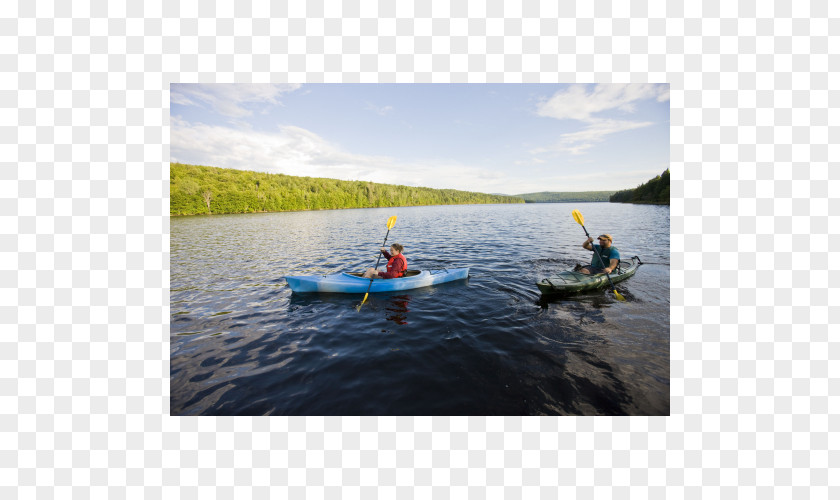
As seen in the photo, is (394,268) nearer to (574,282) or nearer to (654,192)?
(574,282)

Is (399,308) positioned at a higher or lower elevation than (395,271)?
lower

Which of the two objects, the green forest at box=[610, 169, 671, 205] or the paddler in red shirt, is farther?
the green forest at box=[610, 169, 671, 205]

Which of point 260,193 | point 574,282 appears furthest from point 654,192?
point 260,193

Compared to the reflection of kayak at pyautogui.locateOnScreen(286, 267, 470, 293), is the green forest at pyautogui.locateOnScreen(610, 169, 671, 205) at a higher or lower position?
higher

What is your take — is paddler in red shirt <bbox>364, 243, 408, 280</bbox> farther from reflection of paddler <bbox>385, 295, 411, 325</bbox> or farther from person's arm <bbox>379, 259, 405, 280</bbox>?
reflection of paddler <bbox>385, 295, 411, 325</bbox>

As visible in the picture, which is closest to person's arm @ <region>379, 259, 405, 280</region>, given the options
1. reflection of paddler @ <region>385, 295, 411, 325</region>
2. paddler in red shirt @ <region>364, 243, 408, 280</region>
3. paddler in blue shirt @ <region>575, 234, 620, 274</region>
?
paddler in red shirt @ <region>364, 243, 408, 280</region>

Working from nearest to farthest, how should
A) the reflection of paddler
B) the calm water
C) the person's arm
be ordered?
the calm water → the reflection of paddler → the person's arm

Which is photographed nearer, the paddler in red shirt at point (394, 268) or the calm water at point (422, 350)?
the calm water at point (422, 350)

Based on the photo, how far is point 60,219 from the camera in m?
3.93

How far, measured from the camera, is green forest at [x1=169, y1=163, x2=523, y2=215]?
49.9 metres

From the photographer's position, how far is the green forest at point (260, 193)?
164 feet

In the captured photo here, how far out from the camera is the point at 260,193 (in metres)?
60.9

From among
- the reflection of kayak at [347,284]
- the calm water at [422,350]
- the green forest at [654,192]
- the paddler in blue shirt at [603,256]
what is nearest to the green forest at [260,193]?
the reflection of kayak at [347,284]

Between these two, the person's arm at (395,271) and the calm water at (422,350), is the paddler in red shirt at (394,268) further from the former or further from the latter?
the calm water at (422,350)
